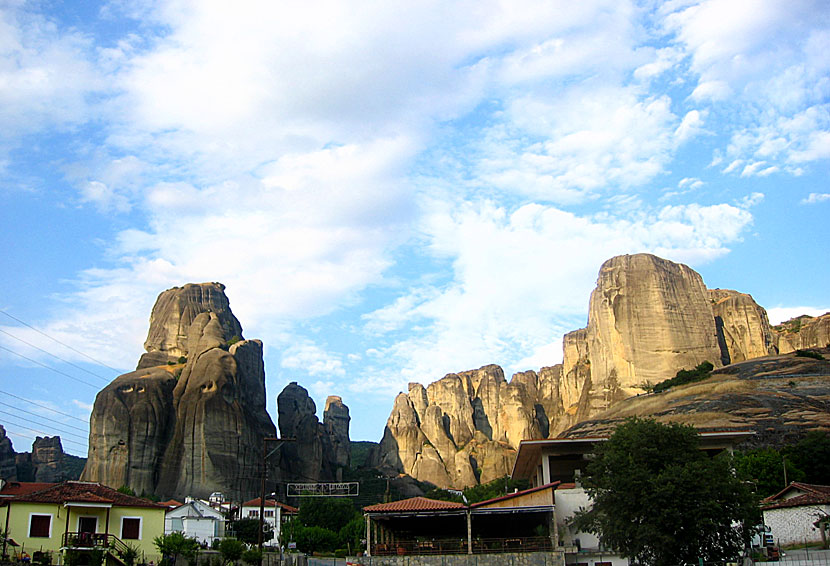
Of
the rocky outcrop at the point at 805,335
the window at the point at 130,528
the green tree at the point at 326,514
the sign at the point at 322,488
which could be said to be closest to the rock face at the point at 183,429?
the sign at the point at 322,488

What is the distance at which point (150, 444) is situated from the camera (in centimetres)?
10062

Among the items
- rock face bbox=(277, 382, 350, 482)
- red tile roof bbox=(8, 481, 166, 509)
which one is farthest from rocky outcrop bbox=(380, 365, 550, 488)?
red tile roof bbox=(8, 481, 166, 509)

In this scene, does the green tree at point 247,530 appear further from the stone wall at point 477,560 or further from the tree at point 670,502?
the tree at point 670,502

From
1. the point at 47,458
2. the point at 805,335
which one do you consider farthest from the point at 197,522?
the point at 805,335

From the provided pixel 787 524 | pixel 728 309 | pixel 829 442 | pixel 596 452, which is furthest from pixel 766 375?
pixel 596 452

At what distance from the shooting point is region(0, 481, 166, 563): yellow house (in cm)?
3644

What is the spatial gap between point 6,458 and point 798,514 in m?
120

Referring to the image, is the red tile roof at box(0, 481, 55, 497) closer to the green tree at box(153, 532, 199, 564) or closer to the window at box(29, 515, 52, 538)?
the window at box(29, 515, 52, 538)

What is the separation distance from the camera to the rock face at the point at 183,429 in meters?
98.3

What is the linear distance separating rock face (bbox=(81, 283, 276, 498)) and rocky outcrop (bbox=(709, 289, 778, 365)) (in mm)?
86562

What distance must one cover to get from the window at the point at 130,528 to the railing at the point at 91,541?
0.91 meters

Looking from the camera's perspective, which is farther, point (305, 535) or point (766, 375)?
point (766, 375)

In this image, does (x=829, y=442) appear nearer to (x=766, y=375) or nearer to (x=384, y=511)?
(x=766, y=375)

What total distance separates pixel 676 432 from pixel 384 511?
54.5 ft
